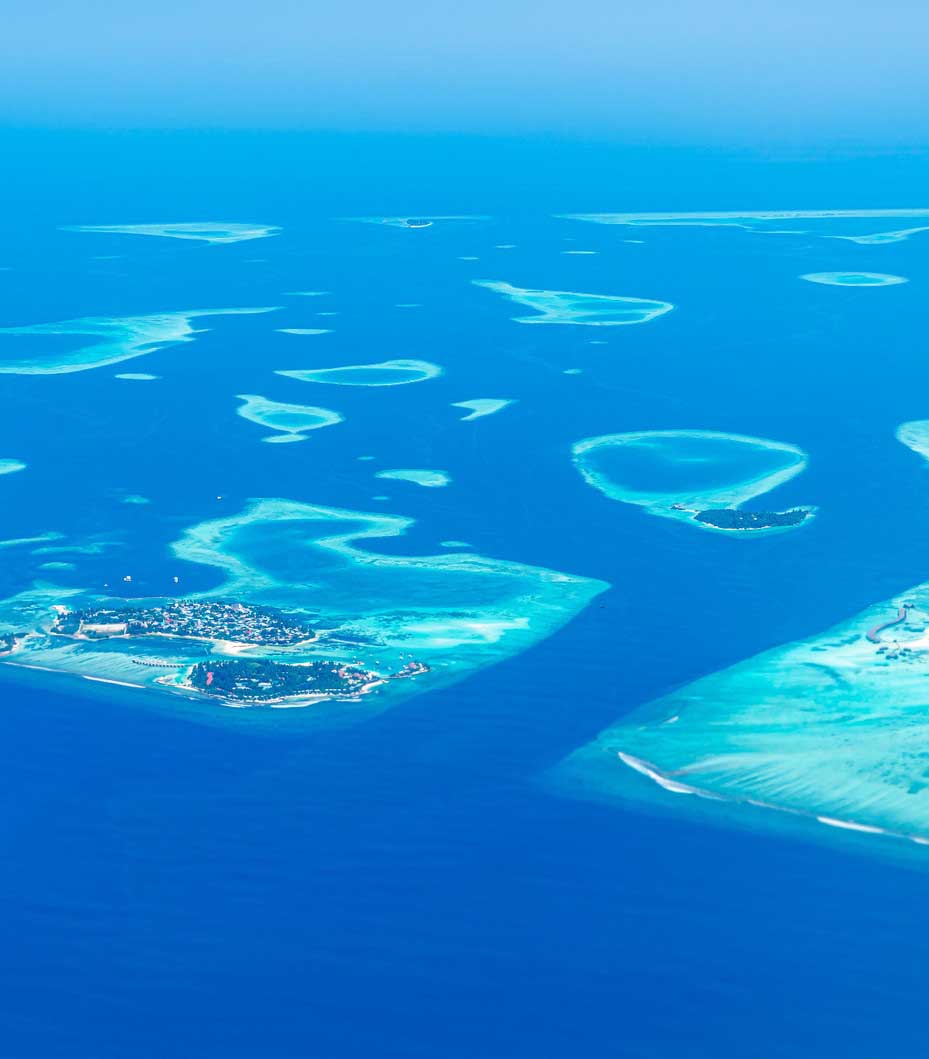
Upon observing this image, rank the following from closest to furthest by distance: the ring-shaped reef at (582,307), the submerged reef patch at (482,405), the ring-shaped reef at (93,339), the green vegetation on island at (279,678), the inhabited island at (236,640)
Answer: the green vegetation on island at (279,678)
the inhabited island at (236,640)
the submerged reef patch at (482,405)
the ring-shaped reef at (93,339)
the ring-shaped reef at (582,307)

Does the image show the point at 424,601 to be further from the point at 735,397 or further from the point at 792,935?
the point at 735,397

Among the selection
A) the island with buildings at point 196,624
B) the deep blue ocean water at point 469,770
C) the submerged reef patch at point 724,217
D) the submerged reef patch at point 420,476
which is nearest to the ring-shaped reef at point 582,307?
the deep blue ocean water at point 469,770

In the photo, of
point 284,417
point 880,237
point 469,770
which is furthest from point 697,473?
point 880,237

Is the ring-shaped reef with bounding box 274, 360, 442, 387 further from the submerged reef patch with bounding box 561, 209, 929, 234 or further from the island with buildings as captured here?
the submerged reef patch with bounding box 561, 209, 929, 234

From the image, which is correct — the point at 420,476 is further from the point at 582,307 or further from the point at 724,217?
the point at 724,217

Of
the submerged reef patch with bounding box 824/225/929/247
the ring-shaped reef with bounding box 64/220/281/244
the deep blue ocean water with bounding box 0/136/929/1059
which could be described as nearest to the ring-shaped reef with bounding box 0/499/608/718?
the deep blue ocean water with bounding box 0/136/929/1059

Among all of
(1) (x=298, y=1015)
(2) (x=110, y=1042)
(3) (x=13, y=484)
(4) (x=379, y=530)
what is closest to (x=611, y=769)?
(1) (x=298, y=1015)

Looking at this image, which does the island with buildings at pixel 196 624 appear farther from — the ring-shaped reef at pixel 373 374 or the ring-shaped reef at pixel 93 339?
the ring-shaped reef at pixel 93 339
